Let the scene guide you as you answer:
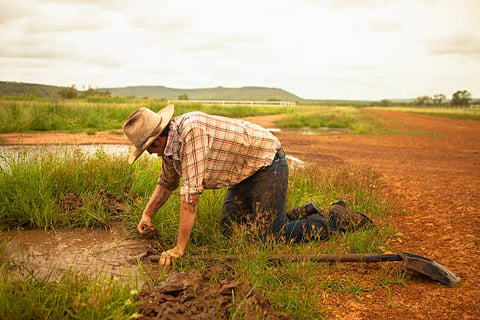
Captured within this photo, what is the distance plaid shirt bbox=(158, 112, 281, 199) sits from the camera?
10.6ft

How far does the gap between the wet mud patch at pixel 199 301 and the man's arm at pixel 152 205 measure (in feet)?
3.58

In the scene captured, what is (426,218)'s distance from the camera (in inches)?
213

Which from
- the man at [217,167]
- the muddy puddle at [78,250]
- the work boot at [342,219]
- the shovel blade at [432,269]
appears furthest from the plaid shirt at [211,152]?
the shovel blade at [432,269]

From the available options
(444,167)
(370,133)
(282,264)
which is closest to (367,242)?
(282,264)

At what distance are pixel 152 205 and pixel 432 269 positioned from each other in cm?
257

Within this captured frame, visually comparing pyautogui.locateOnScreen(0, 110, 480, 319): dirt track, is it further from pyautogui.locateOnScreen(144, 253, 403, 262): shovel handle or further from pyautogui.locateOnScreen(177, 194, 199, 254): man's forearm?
pyautogui.locateOnScreen(177, 194, 199, 254): man's forearm

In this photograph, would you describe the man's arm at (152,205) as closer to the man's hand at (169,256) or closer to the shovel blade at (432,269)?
the man's hand at (169,256)

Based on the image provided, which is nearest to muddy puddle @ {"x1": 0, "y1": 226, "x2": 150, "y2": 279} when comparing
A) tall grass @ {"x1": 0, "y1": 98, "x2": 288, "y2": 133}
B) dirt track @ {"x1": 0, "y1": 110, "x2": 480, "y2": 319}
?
dirt track @ {"x1": 0, "y1": 110, "x2": 480, "y2": 319}

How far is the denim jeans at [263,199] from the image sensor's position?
386 cm

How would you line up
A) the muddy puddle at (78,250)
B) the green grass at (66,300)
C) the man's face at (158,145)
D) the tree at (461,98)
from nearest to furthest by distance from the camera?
the green grass at (66,300) → the man's face at (158,145) → the muddy puddle at (78,250) → the tree at (461,98)

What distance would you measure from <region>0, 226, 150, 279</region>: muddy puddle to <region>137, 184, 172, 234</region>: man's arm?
29 cm

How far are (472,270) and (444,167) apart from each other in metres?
6.43

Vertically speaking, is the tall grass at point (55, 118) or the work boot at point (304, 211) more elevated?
the tall grass at point (55, 118)

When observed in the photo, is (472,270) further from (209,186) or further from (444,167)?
(444,167)
